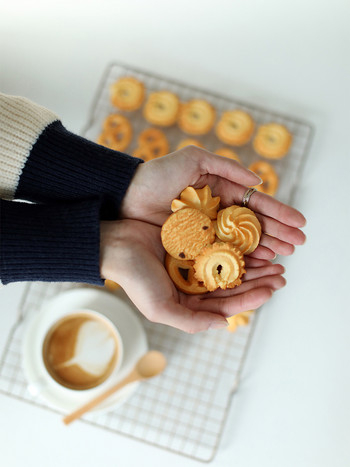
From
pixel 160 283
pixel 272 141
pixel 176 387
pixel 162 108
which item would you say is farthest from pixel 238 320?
A: pixel 162 108

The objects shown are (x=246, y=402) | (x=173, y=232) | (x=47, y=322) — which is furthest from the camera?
(x=246, y=402)

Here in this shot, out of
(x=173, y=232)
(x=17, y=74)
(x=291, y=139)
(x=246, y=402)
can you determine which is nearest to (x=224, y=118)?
(x=291, y=139)

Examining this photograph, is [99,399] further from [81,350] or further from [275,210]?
[275,210]

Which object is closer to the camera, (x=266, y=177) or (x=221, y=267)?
(x=221, y=267)

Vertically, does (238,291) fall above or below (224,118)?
below

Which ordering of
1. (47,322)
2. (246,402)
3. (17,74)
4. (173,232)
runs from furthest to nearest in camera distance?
1. (17,74)
2. (246,402)
3. (47,322)
4. (173,232)

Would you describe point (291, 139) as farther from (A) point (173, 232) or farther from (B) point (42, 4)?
(B) point (42, 4)
